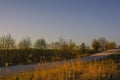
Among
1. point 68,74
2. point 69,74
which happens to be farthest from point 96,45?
point 68,74

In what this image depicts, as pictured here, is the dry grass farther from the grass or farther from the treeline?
the treeline

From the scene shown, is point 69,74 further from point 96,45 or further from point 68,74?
point 96,45

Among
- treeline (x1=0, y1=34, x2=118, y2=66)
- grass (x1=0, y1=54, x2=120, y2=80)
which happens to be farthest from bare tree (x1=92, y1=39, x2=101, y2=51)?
grass (x1=0, y1=54, x2=120, y2=80)

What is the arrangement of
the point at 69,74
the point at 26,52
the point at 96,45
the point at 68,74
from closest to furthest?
the point at 68,74
the point at 69,74
the point at 26,52
the point at 96,45

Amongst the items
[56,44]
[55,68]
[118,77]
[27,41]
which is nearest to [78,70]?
[55,68]

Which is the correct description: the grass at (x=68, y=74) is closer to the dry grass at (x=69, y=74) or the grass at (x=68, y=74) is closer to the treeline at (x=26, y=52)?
the dry grass at (x=69, y=74)

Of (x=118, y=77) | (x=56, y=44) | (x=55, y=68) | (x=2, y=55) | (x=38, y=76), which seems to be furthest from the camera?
(x=56, y=44)

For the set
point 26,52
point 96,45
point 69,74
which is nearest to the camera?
point 69,74

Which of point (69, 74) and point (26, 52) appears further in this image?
point (26, 52)

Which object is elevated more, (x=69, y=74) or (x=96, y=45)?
(x=96, y=45)

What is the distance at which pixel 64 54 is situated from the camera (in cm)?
2881

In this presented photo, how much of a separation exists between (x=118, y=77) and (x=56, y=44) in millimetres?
20478

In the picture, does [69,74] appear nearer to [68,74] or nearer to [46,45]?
[68,74]

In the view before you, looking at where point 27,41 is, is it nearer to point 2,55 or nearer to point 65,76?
point 2,55
